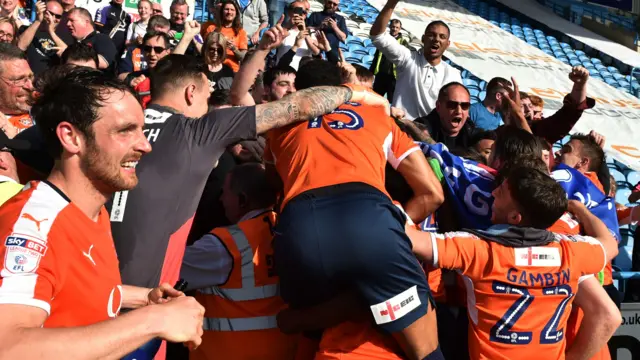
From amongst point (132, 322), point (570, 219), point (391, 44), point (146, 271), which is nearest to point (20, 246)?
point (132, 322)

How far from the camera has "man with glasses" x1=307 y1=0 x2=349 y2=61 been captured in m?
9.10

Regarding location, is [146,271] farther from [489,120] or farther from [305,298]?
[489,120]

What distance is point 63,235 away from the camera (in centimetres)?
192

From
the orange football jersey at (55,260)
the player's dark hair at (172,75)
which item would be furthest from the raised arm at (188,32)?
the orange football jersey at (55,260)

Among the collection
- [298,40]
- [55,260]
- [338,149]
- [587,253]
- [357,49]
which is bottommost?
[357,49]

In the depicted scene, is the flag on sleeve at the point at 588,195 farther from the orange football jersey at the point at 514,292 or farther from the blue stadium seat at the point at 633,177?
the blue stadium seat at the point at 633,177

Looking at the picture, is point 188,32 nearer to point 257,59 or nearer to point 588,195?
point 257,59

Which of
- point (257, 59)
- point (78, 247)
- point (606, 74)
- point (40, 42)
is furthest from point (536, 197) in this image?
point (606, 74)

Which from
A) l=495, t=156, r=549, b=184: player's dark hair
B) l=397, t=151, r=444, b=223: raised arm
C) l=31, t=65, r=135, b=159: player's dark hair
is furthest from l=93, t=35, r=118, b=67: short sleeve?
l=31, t=65, r=135, b=159: player's dark hair

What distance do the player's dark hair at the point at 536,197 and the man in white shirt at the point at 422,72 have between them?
3378mm

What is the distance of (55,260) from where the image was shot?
184 centimetres

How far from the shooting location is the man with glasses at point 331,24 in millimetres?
9102

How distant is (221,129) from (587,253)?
1986 millimetres

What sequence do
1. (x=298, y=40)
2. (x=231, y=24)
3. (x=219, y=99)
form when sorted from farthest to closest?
(x=231, y=24) → (x=298, y=40) → (x=219, y=99)
